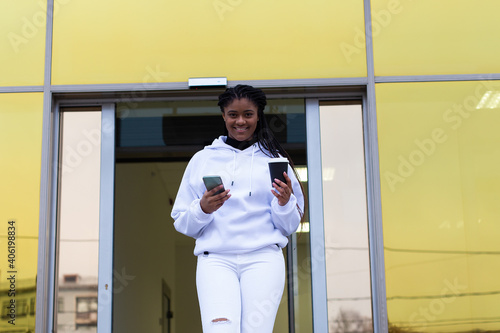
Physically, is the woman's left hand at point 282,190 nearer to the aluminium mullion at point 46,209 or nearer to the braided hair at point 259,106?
the braided hair at point 259,106

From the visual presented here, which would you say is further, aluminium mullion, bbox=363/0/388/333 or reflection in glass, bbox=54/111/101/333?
reflection in glass, bbox=54/111/101/333

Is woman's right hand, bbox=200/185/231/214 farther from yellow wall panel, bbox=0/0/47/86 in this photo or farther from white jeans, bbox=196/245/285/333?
yellow wall panel, bbox=0/0/47/86

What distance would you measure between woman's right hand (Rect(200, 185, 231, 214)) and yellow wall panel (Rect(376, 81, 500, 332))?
167cm

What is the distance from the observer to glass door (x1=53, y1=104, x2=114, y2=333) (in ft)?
14.0

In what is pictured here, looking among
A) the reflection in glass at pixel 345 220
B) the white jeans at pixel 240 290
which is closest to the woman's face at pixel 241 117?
the white jeans at pixel 240 290

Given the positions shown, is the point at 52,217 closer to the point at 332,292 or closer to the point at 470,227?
the point at 332,292

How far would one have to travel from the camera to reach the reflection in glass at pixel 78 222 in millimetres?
4266

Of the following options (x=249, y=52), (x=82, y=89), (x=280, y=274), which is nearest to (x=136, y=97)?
(x=82, y=89)

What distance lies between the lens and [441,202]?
13.7 ft

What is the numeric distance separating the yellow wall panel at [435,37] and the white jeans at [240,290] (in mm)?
1950

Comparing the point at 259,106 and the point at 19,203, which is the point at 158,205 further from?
the point at 259,106

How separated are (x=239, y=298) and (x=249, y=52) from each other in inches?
80.4

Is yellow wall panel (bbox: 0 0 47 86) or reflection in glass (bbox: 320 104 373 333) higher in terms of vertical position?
yellow wall panel (bbox: 0 0 47 86)

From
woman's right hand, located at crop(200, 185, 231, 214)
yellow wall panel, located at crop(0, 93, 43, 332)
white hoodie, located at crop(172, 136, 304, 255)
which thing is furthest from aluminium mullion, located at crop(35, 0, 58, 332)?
woman's right hand, located at crop(200, 185, 231, 214)
